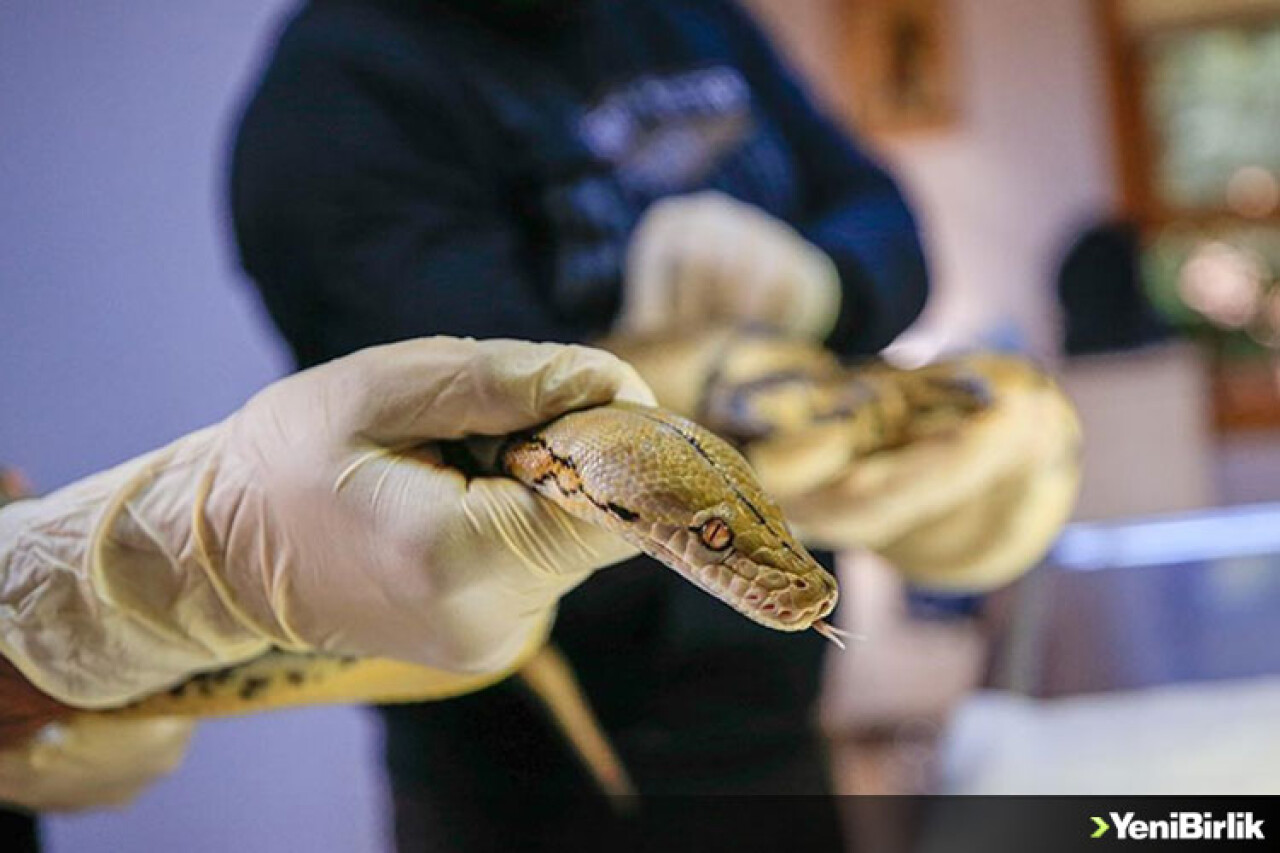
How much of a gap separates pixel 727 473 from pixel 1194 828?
0.22 metres

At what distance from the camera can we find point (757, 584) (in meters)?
0.23

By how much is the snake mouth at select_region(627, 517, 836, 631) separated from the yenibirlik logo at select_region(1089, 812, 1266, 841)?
20cm

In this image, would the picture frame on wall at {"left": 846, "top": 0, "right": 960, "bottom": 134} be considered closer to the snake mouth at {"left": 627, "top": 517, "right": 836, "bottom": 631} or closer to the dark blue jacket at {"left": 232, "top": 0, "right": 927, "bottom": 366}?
the dark blue jacket at {"left": 232, "top": 0, "right": 927, "bottom": 366}

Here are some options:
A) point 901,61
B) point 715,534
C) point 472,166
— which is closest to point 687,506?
point 715,534

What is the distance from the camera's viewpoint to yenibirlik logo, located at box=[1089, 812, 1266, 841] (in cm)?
38

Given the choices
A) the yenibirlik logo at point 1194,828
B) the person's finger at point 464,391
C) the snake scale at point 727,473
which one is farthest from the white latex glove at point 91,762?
the yenibirlik logo at point 1194,828

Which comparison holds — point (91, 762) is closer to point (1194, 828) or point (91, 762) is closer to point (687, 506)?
point (687, 506)

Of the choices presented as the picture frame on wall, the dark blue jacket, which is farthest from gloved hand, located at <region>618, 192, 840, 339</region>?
the picture frame on wall

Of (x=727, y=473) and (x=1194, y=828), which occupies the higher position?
(x=727, y=473)

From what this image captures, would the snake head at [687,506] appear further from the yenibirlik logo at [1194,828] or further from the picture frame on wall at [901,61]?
the picture frame on wall at [901,61]

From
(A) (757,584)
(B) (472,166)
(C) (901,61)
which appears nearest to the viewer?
(A) (757,584)

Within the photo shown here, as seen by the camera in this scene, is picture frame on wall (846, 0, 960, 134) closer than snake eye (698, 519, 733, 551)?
No

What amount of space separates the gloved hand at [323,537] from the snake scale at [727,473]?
0.01 metres

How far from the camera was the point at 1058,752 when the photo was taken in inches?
27.7
